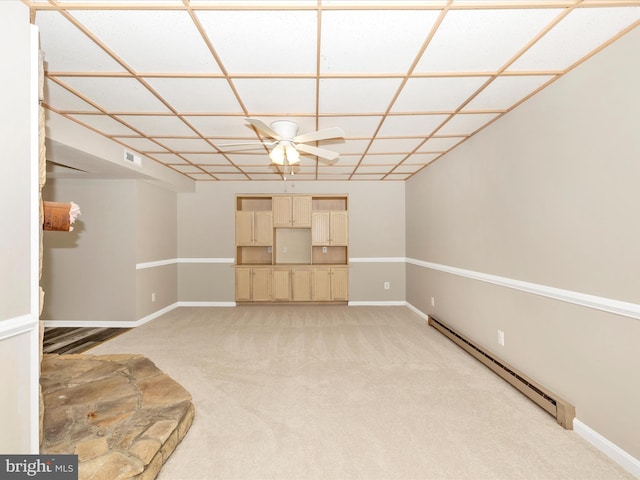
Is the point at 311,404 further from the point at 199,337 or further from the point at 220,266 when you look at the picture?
the point at 220,266

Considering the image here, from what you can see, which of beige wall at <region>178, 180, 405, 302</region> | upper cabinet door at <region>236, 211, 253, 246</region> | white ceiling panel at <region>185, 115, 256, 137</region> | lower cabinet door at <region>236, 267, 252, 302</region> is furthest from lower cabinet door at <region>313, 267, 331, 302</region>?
white ceiling panel at <region>185, 115, 256, 137</region>

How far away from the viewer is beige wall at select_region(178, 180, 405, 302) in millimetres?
6789

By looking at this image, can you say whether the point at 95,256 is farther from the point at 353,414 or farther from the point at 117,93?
the point at 353,414

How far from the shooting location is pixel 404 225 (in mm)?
A: 6848

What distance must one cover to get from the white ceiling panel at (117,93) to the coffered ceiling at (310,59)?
15 millimetres

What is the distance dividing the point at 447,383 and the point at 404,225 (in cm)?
422

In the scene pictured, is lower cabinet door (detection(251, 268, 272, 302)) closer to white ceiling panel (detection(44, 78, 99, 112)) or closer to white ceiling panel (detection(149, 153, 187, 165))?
white ceiling panel (detection(149, 153, 187, 165))

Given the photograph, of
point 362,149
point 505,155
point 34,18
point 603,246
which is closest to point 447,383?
point 603,246

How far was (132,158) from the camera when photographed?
4.47 metres

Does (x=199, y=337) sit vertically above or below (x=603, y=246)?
below

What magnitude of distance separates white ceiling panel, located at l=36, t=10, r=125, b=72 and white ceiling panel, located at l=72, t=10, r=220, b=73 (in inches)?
4.6

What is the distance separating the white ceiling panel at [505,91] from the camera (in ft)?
8.38

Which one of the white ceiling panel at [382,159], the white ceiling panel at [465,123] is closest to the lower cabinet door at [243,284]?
the white ceiling panel at [382,159]
